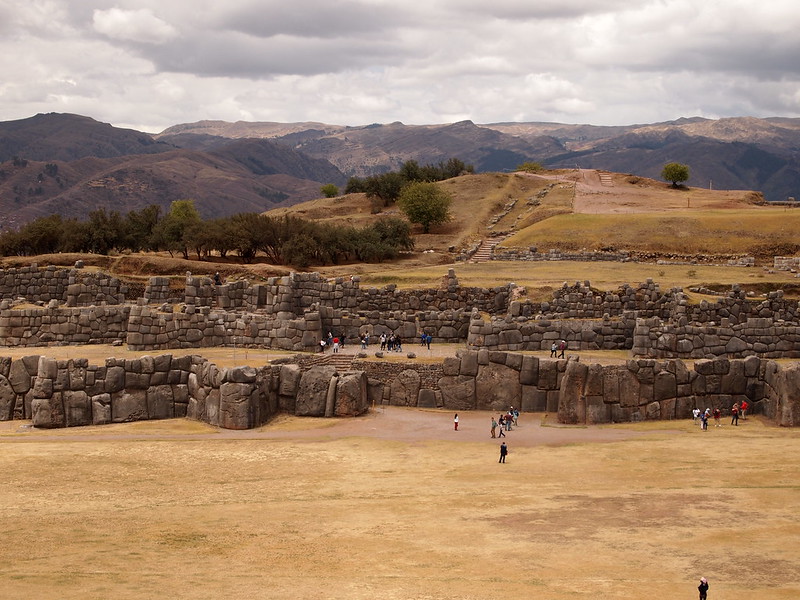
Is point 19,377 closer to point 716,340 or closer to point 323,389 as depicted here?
point 323,389

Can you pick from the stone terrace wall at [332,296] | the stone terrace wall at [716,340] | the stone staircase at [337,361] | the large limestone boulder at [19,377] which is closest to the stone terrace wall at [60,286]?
the stone terrace wall at [332,296]

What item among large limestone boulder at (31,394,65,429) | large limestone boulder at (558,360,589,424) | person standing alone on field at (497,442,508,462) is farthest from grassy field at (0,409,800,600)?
large limestone boulder at (558,360,589,424)

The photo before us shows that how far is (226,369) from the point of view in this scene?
124ft

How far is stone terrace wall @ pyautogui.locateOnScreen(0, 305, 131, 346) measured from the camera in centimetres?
4556

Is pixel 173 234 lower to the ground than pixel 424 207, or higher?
lower

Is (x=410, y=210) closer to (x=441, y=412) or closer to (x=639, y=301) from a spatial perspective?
(x=639, y=301)

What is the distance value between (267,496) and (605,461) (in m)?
10.0

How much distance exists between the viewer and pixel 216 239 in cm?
6550

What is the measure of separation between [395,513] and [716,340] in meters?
21.1

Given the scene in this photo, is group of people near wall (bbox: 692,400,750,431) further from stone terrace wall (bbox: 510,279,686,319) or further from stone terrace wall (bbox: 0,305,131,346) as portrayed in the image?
stone terrace wall (bbox: 0,305,131,346)

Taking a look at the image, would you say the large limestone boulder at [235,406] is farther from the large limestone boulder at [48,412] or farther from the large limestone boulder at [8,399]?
the large limestone boulder at [8,399]

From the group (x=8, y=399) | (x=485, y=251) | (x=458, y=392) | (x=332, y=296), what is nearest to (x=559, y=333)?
(x=458, y=392)

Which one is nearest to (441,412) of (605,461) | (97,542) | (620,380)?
(620,380)

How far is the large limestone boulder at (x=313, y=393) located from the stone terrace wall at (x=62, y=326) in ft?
35.3
